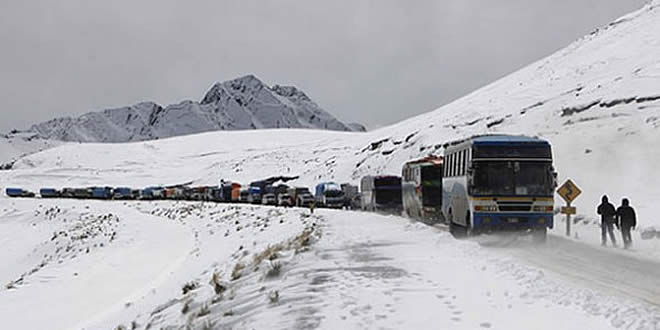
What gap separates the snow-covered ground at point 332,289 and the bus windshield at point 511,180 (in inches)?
68.8

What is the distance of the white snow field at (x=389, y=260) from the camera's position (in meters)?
9.96

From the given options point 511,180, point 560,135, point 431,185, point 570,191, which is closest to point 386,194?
point 431,185

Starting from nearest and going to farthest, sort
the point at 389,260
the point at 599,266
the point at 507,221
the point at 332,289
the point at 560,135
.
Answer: the point at 332,289
the point at 599,266
the point at 389,260
the point at 507,221
the point at 560,135

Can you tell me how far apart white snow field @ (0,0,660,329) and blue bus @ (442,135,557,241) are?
81 centimetres

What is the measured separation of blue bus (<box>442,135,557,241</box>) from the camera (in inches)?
811

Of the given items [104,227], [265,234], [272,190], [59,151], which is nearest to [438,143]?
[272,190]

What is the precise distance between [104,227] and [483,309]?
48980 mm

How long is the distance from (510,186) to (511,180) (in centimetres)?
20

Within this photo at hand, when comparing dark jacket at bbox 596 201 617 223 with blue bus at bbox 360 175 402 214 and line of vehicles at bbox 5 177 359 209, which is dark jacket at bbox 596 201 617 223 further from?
line of vehicles at bbox 5 177 359 209

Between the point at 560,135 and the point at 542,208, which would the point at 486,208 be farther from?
the point at 560,135

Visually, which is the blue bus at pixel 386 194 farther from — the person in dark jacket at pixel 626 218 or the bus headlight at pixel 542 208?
the bus headlight at pixel 542 208

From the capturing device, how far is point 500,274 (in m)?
13.7

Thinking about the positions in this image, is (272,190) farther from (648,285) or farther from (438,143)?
(648,285)

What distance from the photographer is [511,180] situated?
20891mm
